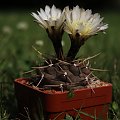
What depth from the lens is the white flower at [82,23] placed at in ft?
7.89

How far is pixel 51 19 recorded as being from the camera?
2.43 m

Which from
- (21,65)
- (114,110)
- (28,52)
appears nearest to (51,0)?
(28,52)

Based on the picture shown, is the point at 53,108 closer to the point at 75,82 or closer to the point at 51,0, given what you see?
the point at 75,82

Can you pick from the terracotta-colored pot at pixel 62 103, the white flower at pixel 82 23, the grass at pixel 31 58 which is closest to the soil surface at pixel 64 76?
the terracotta-colored pot at pixel 62 103

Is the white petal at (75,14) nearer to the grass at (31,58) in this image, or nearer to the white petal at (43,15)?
the white petal at (43,15)

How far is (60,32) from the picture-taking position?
96.7 inches

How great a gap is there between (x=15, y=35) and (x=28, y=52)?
128cm

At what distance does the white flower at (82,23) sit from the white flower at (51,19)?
0.13 ft

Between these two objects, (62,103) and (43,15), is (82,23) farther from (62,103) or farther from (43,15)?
(62,103)

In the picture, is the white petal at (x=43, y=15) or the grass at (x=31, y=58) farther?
the grass at (x=31, y=58)

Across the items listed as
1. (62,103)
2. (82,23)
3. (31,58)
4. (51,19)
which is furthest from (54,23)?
(31,58)

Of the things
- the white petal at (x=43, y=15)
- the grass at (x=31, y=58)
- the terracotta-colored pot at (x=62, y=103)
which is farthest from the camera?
the grass at (x=31, y=58)

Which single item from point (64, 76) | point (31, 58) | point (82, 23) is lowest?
point (31, 58)

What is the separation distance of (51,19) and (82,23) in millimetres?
161
